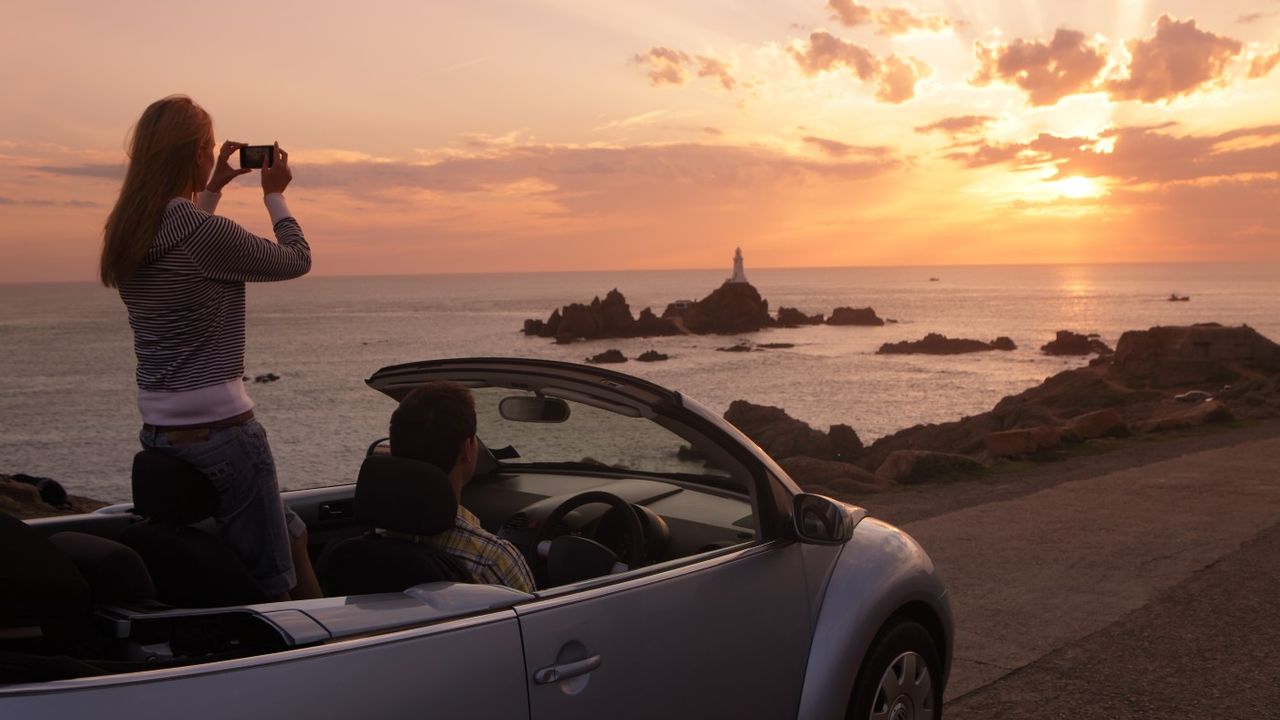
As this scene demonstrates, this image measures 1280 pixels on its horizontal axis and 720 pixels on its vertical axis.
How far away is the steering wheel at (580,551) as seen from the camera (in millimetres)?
3193

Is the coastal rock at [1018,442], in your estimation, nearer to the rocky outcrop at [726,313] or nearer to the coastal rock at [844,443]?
the coastal rock at [844,443]

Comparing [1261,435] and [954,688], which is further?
[1261,435]

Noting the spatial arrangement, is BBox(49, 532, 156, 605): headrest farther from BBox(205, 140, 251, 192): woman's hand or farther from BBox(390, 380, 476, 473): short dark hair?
BBox(205, 140, 251, 192): woman's hand

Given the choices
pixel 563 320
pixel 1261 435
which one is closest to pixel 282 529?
pixel 1261 435

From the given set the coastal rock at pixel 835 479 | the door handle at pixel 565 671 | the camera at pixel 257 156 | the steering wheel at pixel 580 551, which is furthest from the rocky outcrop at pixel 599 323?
the door handle at pixel 565 671

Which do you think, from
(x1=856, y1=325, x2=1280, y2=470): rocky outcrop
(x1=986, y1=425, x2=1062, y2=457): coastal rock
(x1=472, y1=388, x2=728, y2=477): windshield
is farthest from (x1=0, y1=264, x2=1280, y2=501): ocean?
(x1=856, y1=325, x2=1280, y2=470): rocky outcrop

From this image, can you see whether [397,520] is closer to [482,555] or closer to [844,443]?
[482,555]

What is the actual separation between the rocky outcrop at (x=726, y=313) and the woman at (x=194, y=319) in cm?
10564

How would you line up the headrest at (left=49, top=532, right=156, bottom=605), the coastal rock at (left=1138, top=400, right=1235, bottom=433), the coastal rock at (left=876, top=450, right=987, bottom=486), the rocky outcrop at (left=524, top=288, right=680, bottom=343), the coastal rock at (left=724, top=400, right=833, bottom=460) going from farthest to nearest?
1. the rocky outcrop at (left=524, top=288, right=680, bottom=343)
2. the coastal rock at (left=724, top=400, right=833, bottom=460)
3. the coastal rock at (left=1138, top=400, right=1235, bottom=433)
4. the coastal rock at (left=876, top=450, right=987, bottom=486)
5. the headrest at (left=49, top=532, right=156, bottom=605)

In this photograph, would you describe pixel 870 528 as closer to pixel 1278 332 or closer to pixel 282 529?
pixel 282 529

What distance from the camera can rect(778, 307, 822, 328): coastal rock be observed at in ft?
410

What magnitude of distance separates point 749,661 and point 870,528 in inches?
38.1

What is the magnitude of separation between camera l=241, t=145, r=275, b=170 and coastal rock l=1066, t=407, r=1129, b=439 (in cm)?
1424

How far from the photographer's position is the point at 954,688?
16.9 ft
